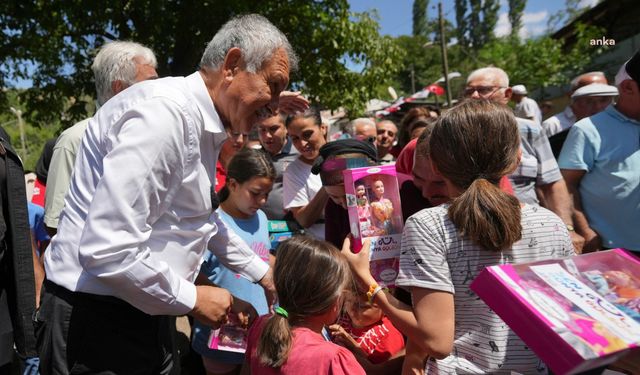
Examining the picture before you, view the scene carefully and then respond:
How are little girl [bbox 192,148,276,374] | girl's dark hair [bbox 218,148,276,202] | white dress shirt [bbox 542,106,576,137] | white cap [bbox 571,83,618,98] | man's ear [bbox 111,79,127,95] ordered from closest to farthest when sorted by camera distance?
man's ear [bbox 111,79,127,95]
little girl [bbox 192,148,276,374]
girl's dark hair [bbox 218,148,276,202]
white cap [bbox 571,83,618,98]
white dress shirt [bbox 542,106,576,137]

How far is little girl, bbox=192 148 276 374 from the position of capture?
2.82 meters

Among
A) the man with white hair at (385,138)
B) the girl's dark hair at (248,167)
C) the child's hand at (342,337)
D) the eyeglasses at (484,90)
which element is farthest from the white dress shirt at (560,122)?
the child's hand at (342,337)

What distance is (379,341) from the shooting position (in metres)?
2.16

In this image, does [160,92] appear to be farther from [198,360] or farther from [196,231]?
[198,360]

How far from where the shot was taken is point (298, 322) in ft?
5.90

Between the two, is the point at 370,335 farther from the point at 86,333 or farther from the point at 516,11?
the point at 516,11

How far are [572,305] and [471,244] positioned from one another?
1.45 ft

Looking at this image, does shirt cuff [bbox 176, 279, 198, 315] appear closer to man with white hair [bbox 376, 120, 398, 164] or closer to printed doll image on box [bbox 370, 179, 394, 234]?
printed doll image on box [bbox 370, 179, 394, 234]

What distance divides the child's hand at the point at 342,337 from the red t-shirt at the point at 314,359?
1.54ft

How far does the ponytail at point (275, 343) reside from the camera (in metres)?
1.65

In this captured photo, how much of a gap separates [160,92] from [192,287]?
611 mm

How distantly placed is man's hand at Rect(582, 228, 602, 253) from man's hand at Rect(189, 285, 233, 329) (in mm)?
2517

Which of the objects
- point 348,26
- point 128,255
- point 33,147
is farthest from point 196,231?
point 33,147

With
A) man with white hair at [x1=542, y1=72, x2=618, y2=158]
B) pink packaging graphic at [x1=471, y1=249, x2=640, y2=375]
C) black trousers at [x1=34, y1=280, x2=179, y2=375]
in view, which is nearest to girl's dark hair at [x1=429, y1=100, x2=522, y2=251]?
pink packaging graphic at [x1=471, y1=249, x2=640, y2=375]
